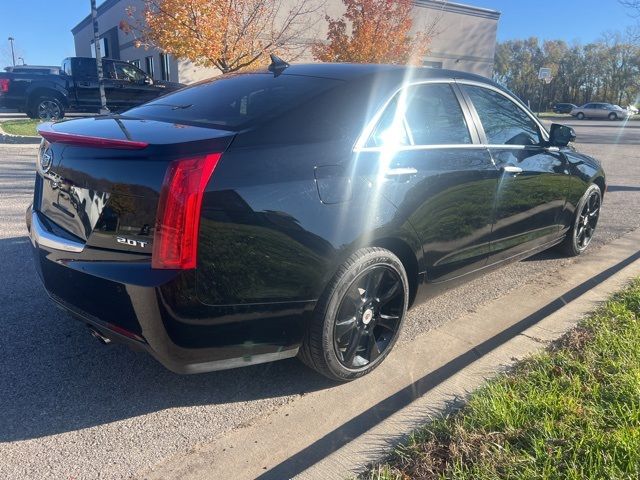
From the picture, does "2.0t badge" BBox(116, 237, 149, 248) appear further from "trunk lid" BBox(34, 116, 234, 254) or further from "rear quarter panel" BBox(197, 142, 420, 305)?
"rear quarter panel" BBox(197, 142, 420, 305)

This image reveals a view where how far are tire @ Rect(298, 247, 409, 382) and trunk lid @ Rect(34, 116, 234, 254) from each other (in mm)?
891

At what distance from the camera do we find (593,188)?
5164 millimetres

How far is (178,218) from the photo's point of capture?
2176mm

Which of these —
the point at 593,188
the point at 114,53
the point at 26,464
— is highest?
the point at 114,53

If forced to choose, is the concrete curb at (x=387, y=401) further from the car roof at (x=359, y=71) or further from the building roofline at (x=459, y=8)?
the building roofline at (x=459, y=8)

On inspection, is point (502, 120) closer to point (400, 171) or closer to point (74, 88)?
point (400, 171)

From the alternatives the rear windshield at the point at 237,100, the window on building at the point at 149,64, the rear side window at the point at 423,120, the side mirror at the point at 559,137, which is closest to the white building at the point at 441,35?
the window on building at the point at 149,64

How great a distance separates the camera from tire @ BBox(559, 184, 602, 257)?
198 inches

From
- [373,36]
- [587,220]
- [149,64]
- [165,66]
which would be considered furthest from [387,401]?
[149,64]

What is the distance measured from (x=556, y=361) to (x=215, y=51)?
13.4 m

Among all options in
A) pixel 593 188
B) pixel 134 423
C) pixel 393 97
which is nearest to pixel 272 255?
pixel 134 423

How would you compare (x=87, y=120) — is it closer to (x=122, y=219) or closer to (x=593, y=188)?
(x=122, y=219)

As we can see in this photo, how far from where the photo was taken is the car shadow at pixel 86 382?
256 cm

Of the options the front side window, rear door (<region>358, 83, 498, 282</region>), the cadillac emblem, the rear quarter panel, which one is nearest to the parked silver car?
the front side window
